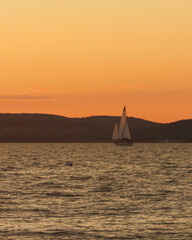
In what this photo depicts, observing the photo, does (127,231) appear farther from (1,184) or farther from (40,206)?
(1,184)

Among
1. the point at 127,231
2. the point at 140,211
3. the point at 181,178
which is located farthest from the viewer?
the point at 181,178

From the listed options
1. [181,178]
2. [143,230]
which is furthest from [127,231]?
[181,178]

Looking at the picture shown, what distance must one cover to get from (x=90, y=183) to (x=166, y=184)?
933 cm

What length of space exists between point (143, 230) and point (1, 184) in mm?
36044

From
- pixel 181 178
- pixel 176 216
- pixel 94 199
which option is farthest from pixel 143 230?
pixel 181 178

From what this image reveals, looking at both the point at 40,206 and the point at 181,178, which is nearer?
the point at 40,206

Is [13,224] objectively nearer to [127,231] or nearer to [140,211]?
[127,231]

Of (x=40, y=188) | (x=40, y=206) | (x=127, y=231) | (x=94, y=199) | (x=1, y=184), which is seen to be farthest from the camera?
(x=1, y=184)

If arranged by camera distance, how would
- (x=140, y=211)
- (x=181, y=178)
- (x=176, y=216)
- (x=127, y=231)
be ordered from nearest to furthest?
(x=127, y=231)
(x=176, y=216)
(x=140, y=211)
(x=181, y=178)

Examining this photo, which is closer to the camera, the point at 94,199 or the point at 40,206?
the point at 40,206

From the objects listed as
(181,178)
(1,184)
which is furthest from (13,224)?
(181,178)

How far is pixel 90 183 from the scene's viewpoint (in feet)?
243

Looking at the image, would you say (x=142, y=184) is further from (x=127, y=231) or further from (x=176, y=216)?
(x=127, y=231)

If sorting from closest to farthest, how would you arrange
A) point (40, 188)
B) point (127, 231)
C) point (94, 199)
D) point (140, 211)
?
point (127, 231), point (140, 211), point (94, 199), point (40, 188)
